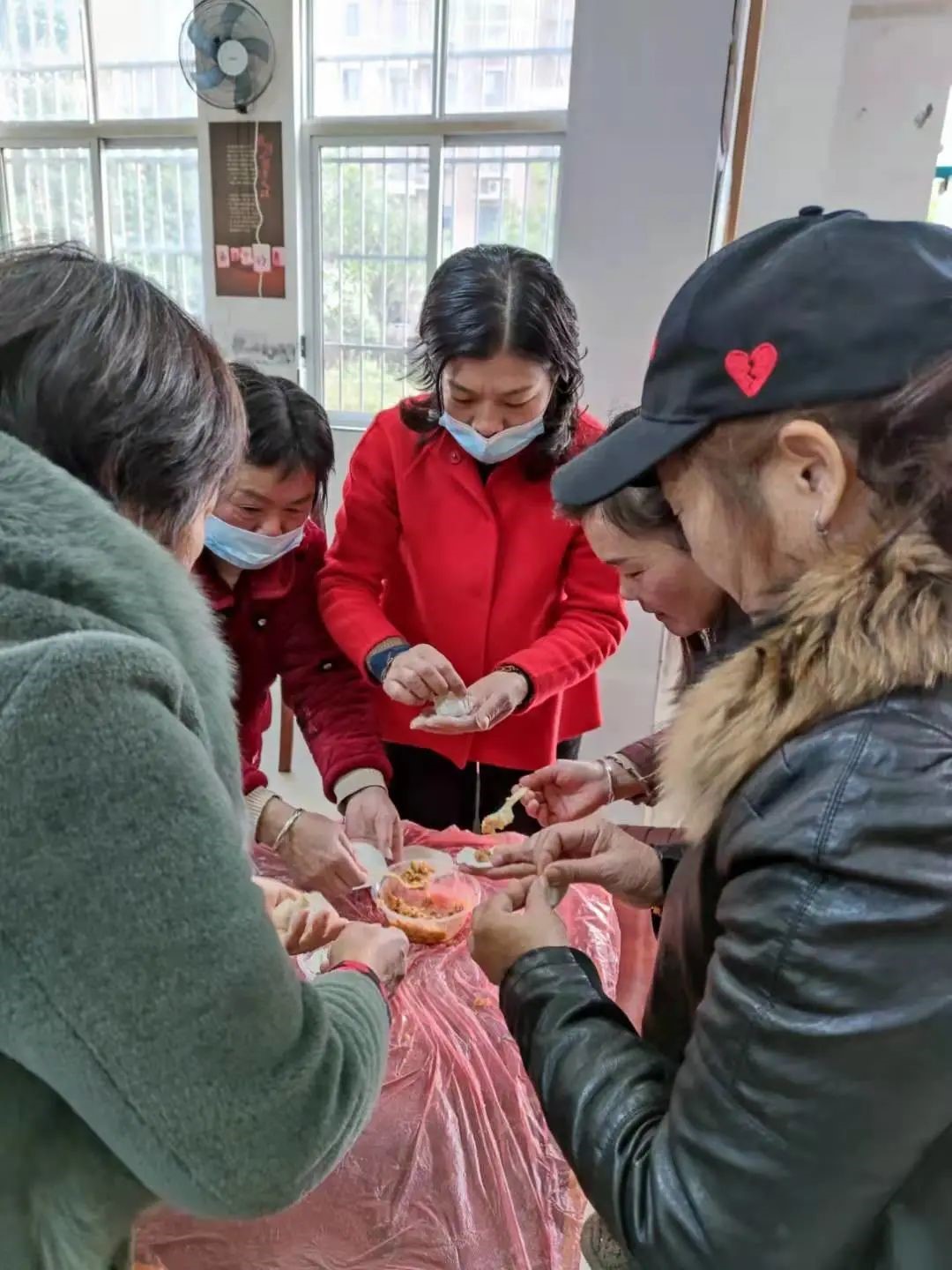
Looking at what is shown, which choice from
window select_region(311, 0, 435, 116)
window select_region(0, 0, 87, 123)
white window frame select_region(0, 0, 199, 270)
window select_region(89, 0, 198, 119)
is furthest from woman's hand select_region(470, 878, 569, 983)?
window select_region(0, 0, 87, 123)

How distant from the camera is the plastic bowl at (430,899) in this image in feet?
4.27

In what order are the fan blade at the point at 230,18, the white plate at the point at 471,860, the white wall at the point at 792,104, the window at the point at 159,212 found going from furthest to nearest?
the window at the point at 159,212
the fan blade at the point at 230,18
the white wall at the point at 792,104
the white plate at the point at 471,860

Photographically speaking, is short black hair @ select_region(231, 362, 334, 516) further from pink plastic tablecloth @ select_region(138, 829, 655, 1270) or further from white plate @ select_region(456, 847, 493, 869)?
pink plastic tablecloth @ select_region(138, 829, 655, 1270)

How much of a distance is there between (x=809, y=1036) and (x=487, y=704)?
103 centimetres

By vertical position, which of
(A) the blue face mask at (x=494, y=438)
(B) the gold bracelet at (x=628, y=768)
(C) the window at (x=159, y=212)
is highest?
(C) the window at (x=159, y=212)

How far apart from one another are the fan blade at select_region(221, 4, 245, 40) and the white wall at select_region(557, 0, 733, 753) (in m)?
1.82

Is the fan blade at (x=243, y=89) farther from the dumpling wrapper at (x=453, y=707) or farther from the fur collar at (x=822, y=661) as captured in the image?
the fur collar at (x=822, y=661)

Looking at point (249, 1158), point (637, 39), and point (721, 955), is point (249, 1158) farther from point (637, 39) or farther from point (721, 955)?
point (637, 39)

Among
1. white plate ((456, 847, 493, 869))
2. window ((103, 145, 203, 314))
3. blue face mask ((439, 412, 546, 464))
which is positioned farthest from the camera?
window ((103, 145, 203, 314))

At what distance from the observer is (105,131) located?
411 centimetres

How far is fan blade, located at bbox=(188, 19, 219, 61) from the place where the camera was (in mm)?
3572

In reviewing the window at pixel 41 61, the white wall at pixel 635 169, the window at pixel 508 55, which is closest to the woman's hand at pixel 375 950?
the white wall at pixel 635 169

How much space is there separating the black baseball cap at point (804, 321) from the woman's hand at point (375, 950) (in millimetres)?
553

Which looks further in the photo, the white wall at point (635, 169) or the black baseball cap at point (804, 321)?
the white wall at point (635, 169)
